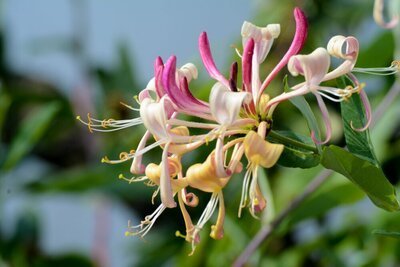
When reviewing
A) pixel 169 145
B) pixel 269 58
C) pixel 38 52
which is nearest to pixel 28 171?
pixel 38 52

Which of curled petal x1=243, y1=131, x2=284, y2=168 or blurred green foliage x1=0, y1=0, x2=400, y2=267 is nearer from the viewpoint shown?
curled petal x1=243, y1=131, x2=284, y2=168

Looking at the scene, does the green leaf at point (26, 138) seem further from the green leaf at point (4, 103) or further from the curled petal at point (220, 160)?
the curled petal at point (220, 160)

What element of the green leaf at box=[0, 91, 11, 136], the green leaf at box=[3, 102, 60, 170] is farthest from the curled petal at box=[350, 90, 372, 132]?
the green leaf at box=[0, 91, 11, 136]

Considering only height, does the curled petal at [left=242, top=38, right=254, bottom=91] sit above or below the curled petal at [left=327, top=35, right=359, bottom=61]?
below

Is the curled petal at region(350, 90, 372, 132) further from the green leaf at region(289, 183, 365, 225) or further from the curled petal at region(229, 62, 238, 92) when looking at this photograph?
the green leaf at region(289, 183, 365, 225)

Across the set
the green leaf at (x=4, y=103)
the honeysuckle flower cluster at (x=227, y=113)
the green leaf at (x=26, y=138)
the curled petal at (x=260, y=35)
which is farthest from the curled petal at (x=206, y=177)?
the green leaf at (x=4, y=103)

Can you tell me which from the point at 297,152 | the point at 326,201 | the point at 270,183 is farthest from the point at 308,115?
the point at 270,183

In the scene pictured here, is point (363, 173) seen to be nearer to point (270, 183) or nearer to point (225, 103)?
point (225, 103)
